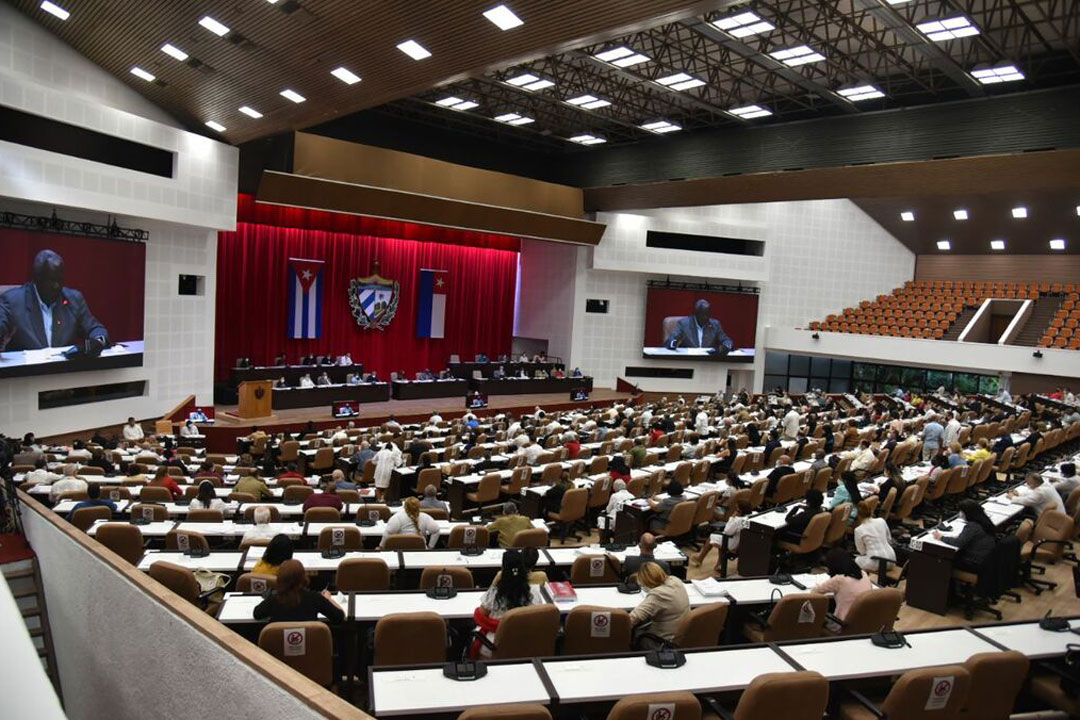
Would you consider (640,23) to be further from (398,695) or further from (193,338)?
(193,338)

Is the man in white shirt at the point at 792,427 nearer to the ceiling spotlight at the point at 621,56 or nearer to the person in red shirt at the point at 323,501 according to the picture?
the ceiling spotlight at the point at 621,56

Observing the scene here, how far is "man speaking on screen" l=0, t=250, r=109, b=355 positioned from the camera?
12.9 meters

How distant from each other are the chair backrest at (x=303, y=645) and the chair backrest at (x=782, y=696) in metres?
2.21

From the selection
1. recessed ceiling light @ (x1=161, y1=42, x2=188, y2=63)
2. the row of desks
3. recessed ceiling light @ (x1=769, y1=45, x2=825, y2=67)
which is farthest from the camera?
recessed ceiling light @ (x1=769, y1=45, x2=825, y2=67)

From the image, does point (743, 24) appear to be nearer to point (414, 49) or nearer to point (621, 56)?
point (621, 56)

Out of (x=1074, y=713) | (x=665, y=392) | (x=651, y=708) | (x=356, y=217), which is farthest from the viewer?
(x=665, y=392)

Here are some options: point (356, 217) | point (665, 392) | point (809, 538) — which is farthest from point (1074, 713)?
point (665, 392)

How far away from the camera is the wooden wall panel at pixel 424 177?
18.6m

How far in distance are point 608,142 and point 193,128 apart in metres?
12.5

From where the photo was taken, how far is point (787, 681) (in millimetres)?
3396

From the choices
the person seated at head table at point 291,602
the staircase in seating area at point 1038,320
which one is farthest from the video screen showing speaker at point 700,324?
the person seated at head table at point 291,602

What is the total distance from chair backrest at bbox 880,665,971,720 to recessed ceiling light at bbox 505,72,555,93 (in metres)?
15.6

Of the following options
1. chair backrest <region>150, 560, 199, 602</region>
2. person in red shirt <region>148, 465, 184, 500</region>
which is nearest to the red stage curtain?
person in red shirt <region>148, 465, 184, 500</region>

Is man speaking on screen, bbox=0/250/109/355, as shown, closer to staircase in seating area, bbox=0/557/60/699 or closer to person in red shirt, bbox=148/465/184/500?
person in red shirt, bbox=148/465/184/500
